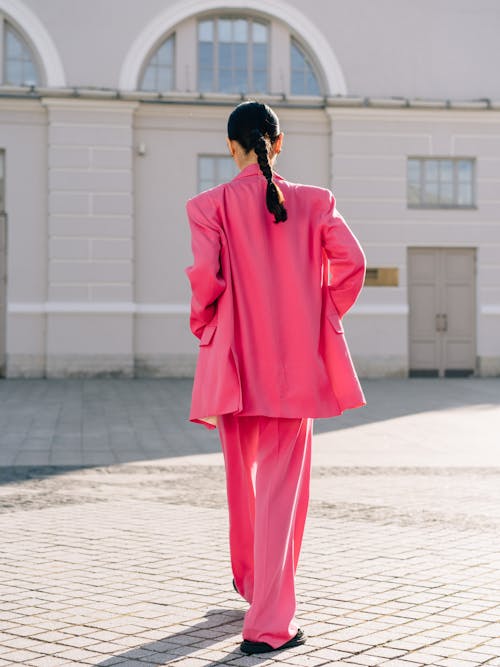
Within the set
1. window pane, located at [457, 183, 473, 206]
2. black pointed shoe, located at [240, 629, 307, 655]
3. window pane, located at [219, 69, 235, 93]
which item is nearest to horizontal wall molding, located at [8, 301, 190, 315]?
Answer: window pane, located at [219, 69, 235, 93]

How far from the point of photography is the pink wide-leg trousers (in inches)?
147

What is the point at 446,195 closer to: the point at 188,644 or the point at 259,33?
the point at 259,33

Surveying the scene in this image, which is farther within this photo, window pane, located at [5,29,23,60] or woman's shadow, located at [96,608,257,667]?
window pane, located at [5,29,23,60]

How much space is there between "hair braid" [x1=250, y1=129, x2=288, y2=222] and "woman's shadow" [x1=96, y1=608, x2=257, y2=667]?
1.51 meters

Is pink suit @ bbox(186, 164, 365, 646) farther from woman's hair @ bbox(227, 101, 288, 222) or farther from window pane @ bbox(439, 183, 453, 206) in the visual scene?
window pane @ bbox(439, 183, 453, 206)

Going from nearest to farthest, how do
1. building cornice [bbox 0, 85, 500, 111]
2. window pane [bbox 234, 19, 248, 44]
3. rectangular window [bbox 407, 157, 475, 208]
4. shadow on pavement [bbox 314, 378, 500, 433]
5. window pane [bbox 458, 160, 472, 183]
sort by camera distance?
shadow on pavement [bbox 314, 378, 500, 433] → building cornice [bbox 0, 85, 500, 111] → window pane [bbox 234, 19, 248, 44] → rectangular window [bbox 407, 157, 475, 208] → window pane [bbox 458, 160, 472, 183]

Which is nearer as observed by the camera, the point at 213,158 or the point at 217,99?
the point at 217,99

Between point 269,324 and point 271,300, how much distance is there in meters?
0.09

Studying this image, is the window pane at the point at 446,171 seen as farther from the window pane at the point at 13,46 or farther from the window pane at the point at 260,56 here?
the window pane at the point at 13,46

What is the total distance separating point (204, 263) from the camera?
385 centimetres

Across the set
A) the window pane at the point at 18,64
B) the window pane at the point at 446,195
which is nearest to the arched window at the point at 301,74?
the window pane at the point at 446,195

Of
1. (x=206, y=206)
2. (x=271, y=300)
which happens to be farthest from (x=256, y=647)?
(x=206, y=206)

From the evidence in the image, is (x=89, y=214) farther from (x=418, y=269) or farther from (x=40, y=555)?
(x=40, y=555)

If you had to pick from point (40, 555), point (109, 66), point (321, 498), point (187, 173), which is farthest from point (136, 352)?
point (40, 555)
